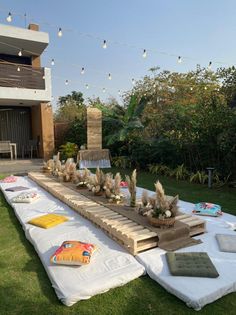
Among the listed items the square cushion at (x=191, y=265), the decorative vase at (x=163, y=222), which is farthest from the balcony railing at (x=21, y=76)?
the square cushion at (x=191, y=265)

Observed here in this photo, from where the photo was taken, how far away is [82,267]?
2.91 metres

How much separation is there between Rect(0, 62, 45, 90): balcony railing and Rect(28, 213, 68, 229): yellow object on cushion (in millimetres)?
10104

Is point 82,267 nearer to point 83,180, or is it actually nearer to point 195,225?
point 195,225

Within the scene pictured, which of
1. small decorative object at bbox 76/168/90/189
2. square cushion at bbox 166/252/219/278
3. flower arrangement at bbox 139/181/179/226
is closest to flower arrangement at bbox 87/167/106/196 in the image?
small decorative object at bbox 76/168/90/189

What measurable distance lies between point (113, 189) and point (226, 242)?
2182mm

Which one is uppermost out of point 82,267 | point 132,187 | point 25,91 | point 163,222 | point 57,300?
point 25,91

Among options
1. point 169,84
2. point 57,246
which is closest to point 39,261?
point 57,246

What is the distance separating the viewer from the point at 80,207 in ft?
15.3

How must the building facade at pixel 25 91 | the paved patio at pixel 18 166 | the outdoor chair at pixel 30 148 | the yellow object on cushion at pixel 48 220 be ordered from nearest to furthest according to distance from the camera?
the yellow object on cushion at pixel 48 220 < the paved patio at pixel 18 166 < the building facade at pixel 25 91 < the outdoor chair at pixel 30 148

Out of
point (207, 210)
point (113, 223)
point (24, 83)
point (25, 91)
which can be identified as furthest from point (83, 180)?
point (24, 83)

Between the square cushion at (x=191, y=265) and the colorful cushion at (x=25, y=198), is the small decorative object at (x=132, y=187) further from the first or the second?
the colorful cushion at (x=25, y=198)

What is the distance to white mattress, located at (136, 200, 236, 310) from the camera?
2.41 m

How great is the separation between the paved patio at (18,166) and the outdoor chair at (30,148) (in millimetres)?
1740

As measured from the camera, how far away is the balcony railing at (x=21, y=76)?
1258 centimetres
